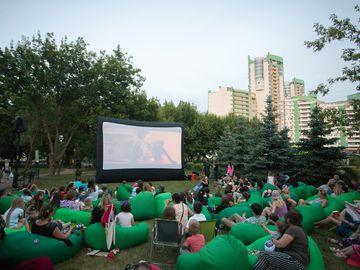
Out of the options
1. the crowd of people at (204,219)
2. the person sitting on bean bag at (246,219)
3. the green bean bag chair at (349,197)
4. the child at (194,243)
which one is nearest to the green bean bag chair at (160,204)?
the crowd of people at (204,219)

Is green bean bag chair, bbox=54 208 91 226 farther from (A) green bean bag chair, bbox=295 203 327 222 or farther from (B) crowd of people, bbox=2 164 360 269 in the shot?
(A) green bean bag chair, bbox=295 203 327 222

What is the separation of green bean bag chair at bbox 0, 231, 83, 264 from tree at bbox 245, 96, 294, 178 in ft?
38.7

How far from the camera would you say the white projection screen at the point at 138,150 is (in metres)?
13.4

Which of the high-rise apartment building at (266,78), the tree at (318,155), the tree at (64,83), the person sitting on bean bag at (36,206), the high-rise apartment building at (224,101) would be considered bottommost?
the person sitting on bean bag at (36,206)

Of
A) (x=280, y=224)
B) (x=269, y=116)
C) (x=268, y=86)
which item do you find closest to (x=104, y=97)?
(x=269, y=116)

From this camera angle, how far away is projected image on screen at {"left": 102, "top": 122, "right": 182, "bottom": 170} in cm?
1350

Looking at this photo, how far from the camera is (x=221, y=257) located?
11.0ft

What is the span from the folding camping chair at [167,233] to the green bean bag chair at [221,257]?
856 mm

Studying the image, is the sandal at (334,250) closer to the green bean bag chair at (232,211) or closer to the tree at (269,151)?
the green bean bag chair at (232,211)

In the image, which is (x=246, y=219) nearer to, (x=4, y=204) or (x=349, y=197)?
(x=349, y=197)

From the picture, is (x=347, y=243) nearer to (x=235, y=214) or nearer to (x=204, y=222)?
(x=235, y=214)

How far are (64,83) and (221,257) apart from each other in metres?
16.5

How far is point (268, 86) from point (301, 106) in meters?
24.9

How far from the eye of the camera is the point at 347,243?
501cm
